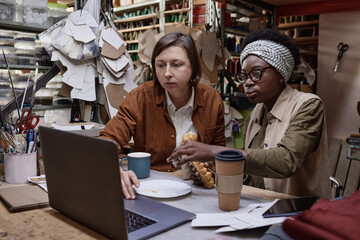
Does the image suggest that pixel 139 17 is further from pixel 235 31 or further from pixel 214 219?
Result: pixel 214 219

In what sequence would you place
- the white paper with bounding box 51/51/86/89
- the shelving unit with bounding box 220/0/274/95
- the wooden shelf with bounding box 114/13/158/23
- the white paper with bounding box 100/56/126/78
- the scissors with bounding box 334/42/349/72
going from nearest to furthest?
the white paper with bounding box 51/51/86/89, the white paper with bounding box 100/56/126/78, the shelving unit with bounding box 220/0/274/95, the scissors with bounding box 334/42/349/72, the wooden shelf with bounding box 114/13/158/23

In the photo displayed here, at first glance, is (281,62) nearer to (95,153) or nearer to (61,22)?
(95,153)

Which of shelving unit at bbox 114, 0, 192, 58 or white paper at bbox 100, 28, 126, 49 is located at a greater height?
shelving unit at bbox 114, 0, 192, 58

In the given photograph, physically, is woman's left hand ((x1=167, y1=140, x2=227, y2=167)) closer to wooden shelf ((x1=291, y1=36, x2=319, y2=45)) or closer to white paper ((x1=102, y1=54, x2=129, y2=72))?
white paper ((x1=102, y1=54, x2=129, y2=72))

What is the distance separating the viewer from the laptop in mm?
847

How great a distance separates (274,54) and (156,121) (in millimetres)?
736

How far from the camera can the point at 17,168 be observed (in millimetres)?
1451

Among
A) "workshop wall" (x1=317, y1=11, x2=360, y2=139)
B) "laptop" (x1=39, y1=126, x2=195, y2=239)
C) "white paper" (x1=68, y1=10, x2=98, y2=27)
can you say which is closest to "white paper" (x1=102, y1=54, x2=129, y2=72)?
"white paper" (x1=68, y1=10, x2=98, y2=27)

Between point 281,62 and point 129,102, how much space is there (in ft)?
2.81

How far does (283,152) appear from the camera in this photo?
1372 millimetres

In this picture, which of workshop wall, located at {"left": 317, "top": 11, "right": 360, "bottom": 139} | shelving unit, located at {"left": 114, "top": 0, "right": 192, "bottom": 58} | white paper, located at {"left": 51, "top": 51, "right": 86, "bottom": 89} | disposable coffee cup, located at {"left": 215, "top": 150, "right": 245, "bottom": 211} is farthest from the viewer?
shelving unit, located at {"left": 114, "top": 0, "right": 192, "bottom": 58}

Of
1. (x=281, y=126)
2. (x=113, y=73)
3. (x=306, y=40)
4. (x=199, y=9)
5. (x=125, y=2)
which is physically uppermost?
(x=125, y=2)

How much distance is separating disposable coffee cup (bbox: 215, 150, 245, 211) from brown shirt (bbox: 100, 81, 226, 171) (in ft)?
2.51

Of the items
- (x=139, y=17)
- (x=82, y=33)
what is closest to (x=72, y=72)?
(x=82, y=33)
